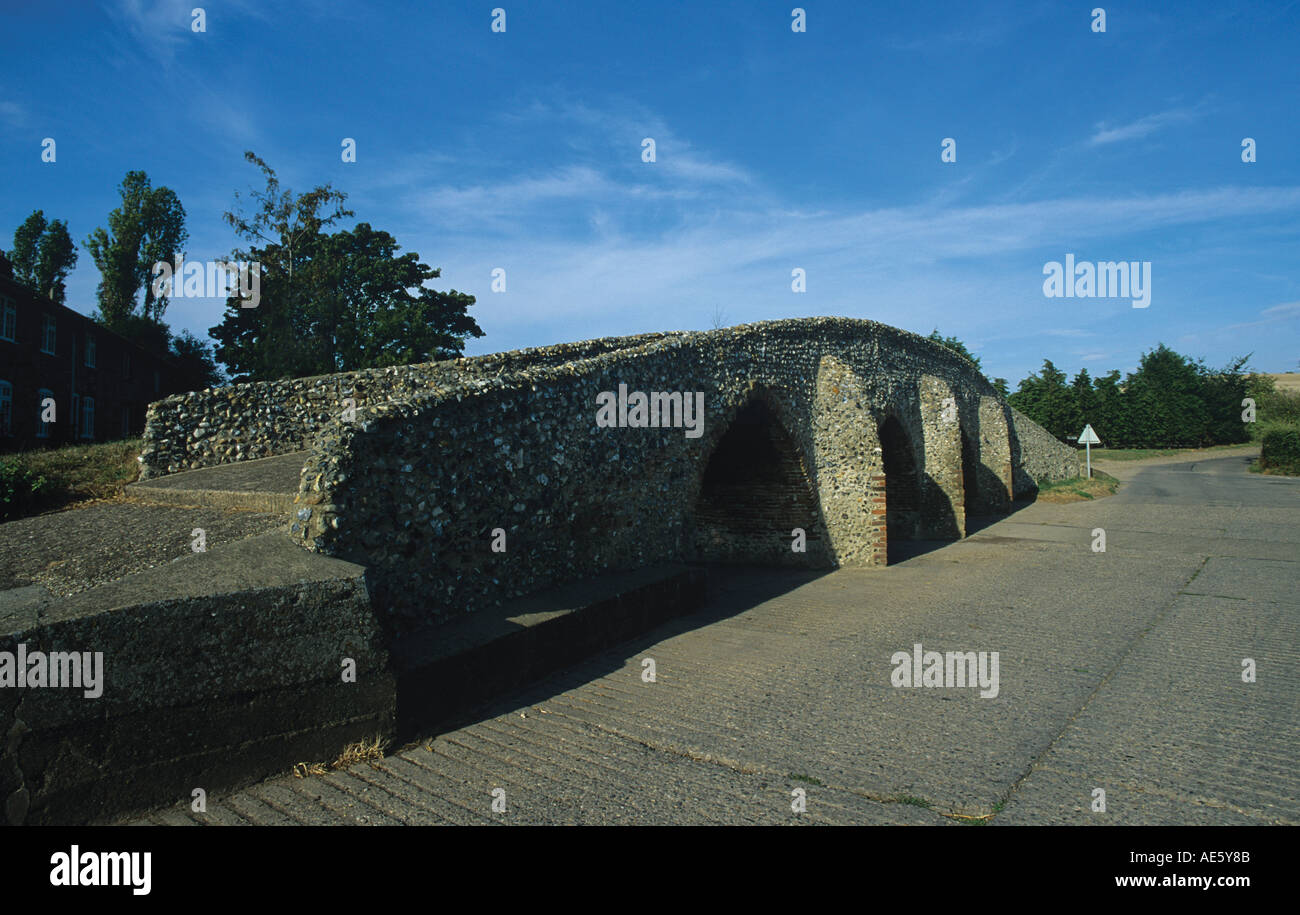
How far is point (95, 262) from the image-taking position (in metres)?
36.2

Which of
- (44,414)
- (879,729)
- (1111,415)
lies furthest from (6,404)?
(1111,415)

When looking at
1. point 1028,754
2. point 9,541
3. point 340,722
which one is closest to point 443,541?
point 340,722

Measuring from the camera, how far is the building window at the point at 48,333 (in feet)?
74.6

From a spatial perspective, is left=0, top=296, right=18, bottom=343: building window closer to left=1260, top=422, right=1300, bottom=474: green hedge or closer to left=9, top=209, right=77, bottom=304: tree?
left=9, top=209, right=77, bottom=304: tree

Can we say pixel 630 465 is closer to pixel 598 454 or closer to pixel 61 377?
pixel 598 454

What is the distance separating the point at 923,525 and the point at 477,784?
14.0m

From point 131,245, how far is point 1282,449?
56.7 m

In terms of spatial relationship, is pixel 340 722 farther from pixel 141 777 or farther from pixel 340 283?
pixel 340 283

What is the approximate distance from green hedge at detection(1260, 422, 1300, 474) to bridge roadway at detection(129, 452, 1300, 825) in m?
31.1

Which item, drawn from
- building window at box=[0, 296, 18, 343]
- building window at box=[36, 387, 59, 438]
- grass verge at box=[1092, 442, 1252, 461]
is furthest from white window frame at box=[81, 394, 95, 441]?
grass verge at box=[1092, 442, 1252, 461]

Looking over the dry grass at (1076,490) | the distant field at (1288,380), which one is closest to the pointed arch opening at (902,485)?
the dry grass at (1076,490)

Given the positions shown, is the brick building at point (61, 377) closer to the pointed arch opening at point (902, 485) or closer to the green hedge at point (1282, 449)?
the pointed arch opening at point (902, 485)

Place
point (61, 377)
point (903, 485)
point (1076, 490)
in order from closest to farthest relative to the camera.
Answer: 1. point (903, 485)
2. point (61, 377)
3. point (1076, 490)

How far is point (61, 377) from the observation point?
23609 millimetres
